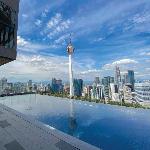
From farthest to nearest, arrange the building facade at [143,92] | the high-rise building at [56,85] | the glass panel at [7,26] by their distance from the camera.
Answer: the high-rise building at [56,85], the building facade at [143,92], the glass panel at [7,26]

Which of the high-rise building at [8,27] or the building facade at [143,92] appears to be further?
the building facade at [143,92]

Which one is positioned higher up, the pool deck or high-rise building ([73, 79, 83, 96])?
high-rise building ([73, 79, 83, 96])

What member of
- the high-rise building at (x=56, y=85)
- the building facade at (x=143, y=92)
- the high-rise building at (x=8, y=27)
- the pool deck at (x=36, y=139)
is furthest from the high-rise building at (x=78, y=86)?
the high-rise building at (x=8, y=27)

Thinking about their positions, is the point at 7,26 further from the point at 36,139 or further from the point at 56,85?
the point at 56,85

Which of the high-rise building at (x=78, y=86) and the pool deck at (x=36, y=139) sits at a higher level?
the high-rise building at (x=78, y=86)

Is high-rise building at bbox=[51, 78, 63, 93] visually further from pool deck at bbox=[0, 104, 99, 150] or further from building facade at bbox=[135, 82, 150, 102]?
pool deck at bbox=[0, 104, 99, 150]

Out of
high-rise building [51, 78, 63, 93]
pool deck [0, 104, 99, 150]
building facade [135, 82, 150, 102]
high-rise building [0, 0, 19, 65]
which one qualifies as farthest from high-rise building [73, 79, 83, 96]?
high-rise building [0, 0, 19, 65]

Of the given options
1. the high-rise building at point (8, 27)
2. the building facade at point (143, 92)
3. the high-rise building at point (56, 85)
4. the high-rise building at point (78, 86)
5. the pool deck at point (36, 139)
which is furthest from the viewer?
the high-rise building at point (78, 86)

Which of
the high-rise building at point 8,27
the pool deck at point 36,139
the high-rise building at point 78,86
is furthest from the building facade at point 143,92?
the high-rise building at point 8,27

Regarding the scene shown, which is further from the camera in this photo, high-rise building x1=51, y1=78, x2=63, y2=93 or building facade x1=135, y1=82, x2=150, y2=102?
high-rise building x1=51, y1=78, x2=63, y2=93

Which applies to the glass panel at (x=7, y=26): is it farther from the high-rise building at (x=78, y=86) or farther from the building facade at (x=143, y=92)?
the high-rise building at (x=78, y=86)
